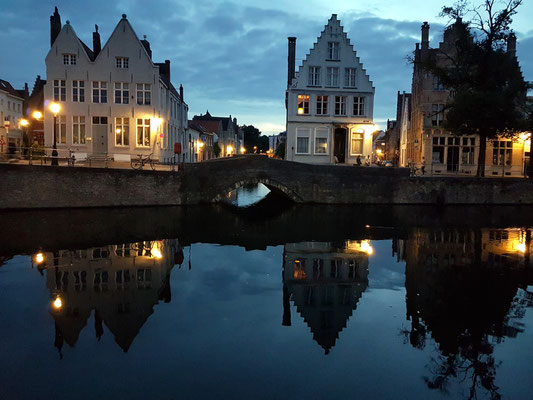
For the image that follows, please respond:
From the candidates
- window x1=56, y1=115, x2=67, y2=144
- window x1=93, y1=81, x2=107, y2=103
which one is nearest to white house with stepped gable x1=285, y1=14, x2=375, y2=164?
window x1=93, y1=81, x2=107, y2=103

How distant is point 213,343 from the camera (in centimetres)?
816

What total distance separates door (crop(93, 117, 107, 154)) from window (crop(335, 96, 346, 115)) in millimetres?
19095

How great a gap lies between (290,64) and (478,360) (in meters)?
37.7

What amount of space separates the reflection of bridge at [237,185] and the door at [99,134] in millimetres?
9751

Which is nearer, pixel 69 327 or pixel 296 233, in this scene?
pixel 69 327

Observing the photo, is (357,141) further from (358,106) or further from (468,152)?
(468,152)

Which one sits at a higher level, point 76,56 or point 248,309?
point 76,56

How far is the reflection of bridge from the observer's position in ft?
79.6

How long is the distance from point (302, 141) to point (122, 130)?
1492 centimetres

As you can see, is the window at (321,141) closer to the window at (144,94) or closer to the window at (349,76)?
the window at (349,76)

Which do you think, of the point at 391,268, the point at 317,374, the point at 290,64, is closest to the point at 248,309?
the point at 317,374

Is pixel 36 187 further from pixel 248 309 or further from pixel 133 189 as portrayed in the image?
pixel 248 309

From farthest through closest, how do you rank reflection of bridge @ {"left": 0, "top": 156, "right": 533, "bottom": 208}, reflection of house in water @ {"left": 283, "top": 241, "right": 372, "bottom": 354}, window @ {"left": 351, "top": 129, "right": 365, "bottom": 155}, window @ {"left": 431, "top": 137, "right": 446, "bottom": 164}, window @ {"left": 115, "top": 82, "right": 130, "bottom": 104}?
1. window @ {"left": 431, "top": 137, "right": 446, "bottom": 164}
2. window @ {"left": 351, "top": 129, "right": 365, "bottom": 155}
3. window @ {"left": 115, "top": 82, "right": 130, "bottom": 104}
4. reflection of bridge @ {"left": 0, "top": 156, "right": 533, "bottom": 208}
5. reflection of house in water @ {"left": 283, "top": 241, "right": 372, "bottom": 354}

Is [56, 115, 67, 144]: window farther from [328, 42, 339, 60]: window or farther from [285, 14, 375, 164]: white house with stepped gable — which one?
[328, 42, 339, 60]: window
